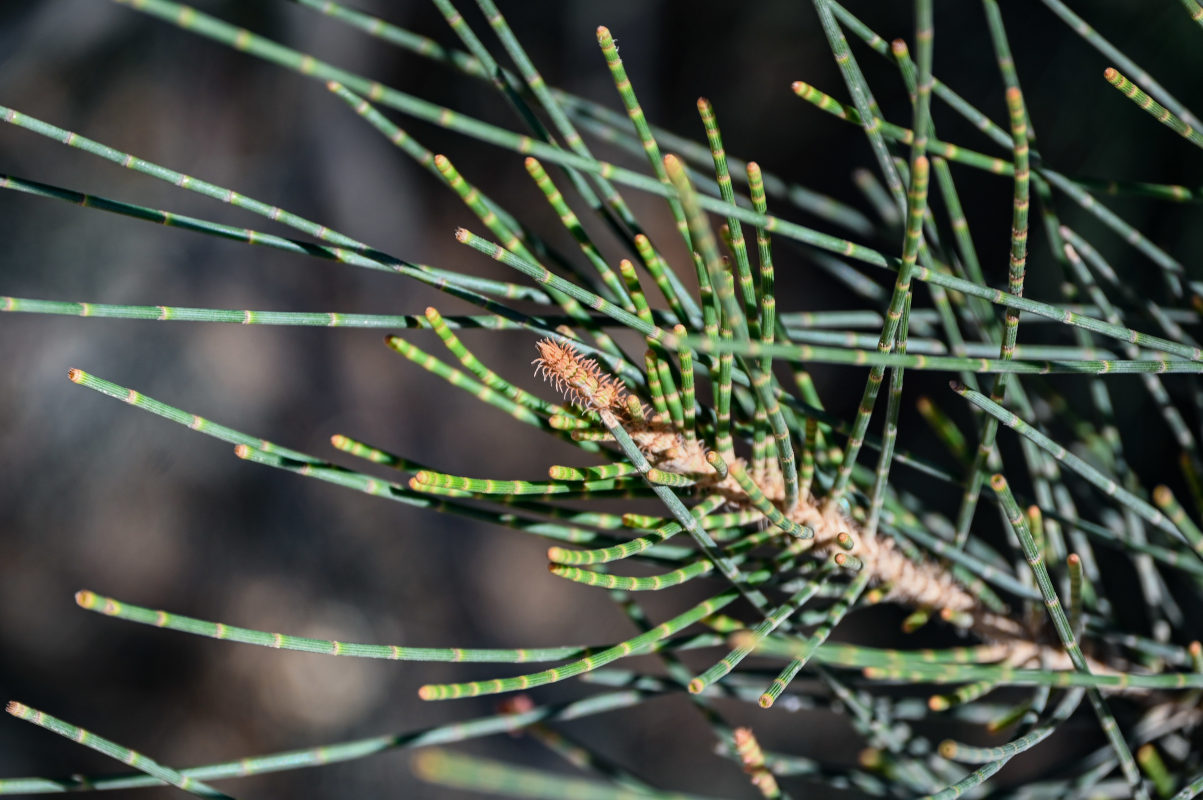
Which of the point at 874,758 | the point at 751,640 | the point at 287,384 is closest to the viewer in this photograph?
the point at 751,640

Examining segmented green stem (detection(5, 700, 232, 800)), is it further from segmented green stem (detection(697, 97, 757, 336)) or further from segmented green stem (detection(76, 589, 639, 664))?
segmented green stem (detection(697, 97, 757, 336))

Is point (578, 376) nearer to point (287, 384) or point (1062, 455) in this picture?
point (1062, 455)

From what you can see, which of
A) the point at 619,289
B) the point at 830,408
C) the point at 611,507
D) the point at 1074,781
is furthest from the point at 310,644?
the point at 830,408

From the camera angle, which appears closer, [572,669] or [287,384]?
[572,669]

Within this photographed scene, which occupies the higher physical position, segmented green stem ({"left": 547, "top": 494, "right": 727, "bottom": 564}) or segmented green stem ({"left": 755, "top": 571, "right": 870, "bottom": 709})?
segmented green stem ({"left": 547, "top": 494, "right": 727, "bottom": 564})

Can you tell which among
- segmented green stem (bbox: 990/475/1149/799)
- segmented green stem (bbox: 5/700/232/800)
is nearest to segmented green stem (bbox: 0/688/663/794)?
segmented green stem (bbox: 5/700/232/800)

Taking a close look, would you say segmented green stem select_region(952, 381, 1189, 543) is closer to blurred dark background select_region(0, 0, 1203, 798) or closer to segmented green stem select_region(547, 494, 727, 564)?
segmented green stem select_region(547, 494, 727, 564)

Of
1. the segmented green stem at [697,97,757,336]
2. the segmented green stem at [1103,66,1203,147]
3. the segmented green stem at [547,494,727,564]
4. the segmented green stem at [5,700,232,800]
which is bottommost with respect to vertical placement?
the segmented green stem at [547,494,727,564]

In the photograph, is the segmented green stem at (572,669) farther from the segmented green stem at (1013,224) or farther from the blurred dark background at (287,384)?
the blurred dark background at (287,384)

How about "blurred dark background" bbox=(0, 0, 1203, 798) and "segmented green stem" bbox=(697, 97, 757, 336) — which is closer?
"segmented green stem" bbox=(697, 97, 757, 336)

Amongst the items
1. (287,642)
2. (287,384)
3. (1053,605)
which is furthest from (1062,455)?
(287,384)
